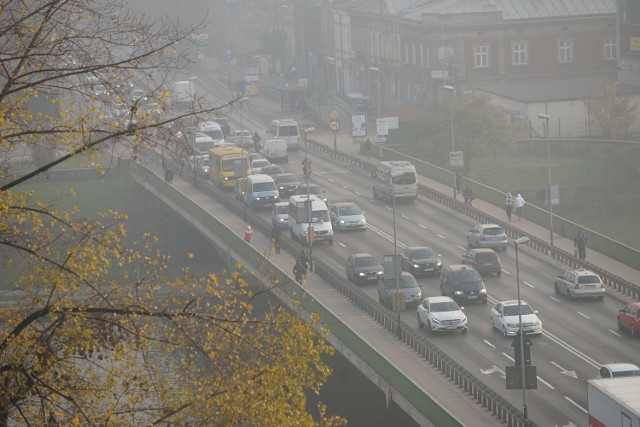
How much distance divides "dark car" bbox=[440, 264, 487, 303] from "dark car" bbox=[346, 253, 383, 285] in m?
4.11

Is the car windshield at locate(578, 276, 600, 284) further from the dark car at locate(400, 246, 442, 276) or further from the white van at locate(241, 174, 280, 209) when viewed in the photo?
the white van at locate(241, 174, 280, 209)

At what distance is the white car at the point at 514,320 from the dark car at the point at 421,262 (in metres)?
9.63

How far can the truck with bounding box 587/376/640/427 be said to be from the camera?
98.6 ft

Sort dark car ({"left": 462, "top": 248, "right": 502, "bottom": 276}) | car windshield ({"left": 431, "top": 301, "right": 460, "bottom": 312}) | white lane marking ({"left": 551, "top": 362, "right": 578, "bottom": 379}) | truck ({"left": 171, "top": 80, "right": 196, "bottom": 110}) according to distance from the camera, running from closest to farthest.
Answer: truck ({"left": 171, "top": 80, "right": 196, "bottom": 110})
white lane marking ({"left": 551, "top": 362, "right": 578, "bottom": 379})
car windshield ({"left": 431, "top": 301, "right": 460, "bottom": 312})
dark car ({"left": 462, "top": 248, "right": 502, "bottom": 276})

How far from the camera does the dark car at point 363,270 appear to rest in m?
55.3

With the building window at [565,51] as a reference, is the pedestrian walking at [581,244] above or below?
below

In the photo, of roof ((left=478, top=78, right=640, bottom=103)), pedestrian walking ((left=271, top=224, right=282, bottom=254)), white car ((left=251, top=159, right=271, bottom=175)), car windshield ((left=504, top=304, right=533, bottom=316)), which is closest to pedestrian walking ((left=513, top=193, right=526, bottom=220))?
pedestrian walking ((left=271, top=224, right=282, bottom=254))

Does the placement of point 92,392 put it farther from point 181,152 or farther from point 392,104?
point 392,104

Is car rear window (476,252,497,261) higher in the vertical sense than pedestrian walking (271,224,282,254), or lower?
lower

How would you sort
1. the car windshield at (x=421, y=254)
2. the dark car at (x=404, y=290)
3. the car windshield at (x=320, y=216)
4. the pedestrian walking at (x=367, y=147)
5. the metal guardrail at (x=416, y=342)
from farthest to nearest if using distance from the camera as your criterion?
1. the pedestrian walking at (x=367, y=147)
2. the car windshield at (x=320, y=216)
3. the car windshield at (x=421, y=254)
4. the dark car at (x=404, y=290)
5. the metal guardrail at (x=416, y=342)

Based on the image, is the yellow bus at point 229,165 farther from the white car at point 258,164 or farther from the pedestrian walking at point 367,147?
the pedestrian walking at point 367,147

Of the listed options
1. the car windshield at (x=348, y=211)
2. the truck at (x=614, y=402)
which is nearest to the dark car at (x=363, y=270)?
the car windshield at (x=348, y=211)

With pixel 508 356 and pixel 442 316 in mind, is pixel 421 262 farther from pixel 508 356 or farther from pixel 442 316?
pixel 508 356

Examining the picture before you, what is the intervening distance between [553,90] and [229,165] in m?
31.7
